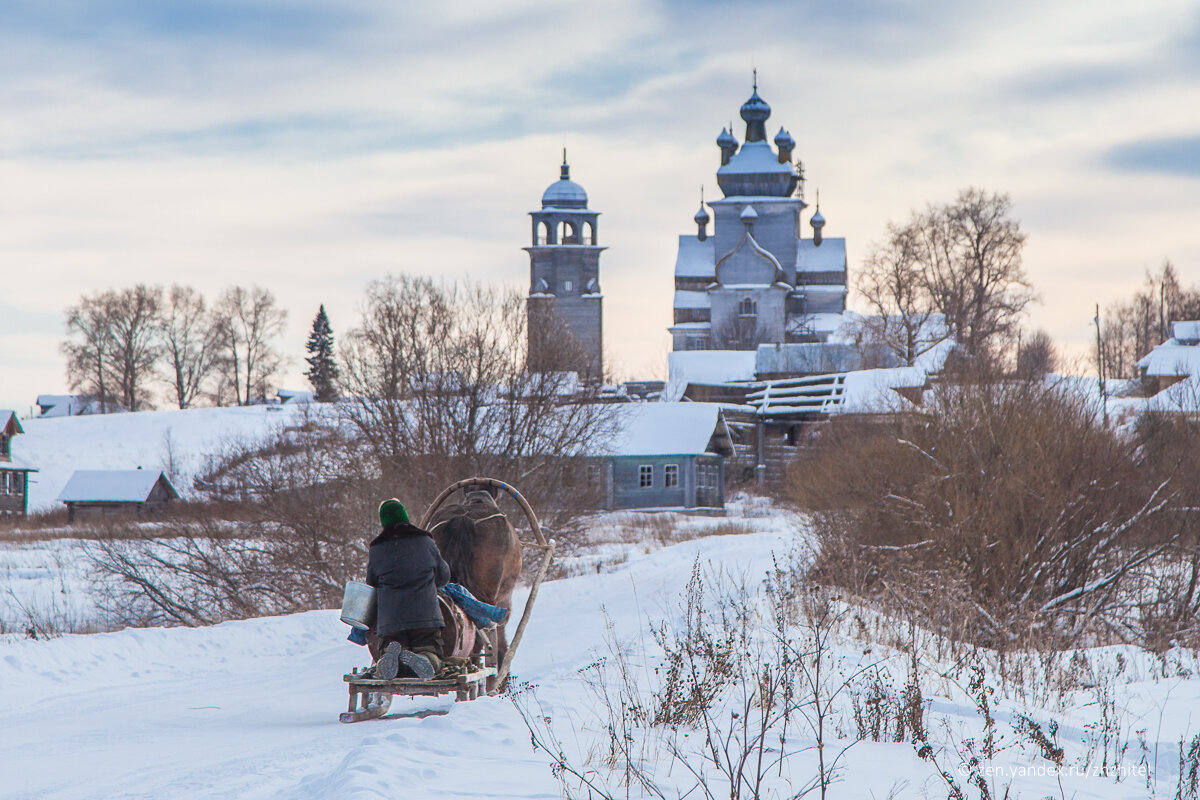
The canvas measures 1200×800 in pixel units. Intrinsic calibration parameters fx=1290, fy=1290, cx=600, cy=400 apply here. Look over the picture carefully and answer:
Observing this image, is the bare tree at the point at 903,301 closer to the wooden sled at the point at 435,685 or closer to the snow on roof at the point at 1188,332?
the snow on roof at the point at 1188,332

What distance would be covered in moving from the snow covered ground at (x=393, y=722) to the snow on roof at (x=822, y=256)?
7078cm

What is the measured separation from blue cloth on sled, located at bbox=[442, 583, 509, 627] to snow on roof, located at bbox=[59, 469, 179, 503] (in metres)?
48.9

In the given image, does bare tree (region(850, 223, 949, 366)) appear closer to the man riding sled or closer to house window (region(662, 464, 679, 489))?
house window (region(662, 464, 679, 489))

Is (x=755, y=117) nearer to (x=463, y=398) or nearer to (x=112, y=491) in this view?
(x=112, y=491)

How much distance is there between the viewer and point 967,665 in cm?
1110

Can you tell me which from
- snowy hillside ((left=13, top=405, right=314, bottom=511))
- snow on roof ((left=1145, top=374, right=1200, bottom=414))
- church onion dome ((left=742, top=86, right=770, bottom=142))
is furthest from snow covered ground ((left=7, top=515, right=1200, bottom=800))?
church onion dome ((left=742, top=86, right=770, bottom=142))

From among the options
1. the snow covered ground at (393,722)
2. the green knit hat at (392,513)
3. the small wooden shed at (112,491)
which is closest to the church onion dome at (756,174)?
the small wooden shed at (112,491)

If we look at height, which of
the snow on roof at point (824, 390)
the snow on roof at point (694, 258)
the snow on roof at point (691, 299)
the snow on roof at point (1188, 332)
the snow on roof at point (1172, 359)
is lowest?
the snow on roof at point (824, 390)

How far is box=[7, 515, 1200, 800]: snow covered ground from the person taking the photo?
717 centimetres

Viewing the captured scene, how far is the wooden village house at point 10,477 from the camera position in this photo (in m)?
57.5

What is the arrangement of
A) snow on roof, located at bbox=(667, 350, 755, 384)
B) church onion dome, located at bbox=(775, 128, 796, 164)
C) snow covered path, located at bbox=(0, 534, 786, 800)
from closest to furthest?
snow covered path, located at bbox=(0, 534, 786, 800) < snow on roof, located at bbox=(667, 350, 755, 384) < church onion dome, located at bbox=(775, 128, 796, 164)

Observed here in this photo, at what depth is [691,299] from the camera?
86750 millimetres

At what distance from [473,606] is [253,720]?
1978 millimetres

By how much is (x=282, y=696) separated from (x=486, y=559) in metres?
2.79
